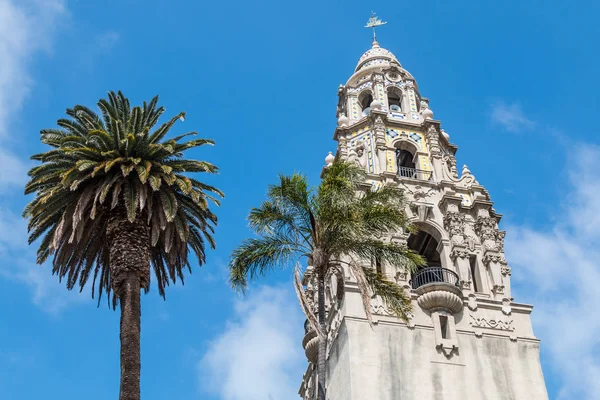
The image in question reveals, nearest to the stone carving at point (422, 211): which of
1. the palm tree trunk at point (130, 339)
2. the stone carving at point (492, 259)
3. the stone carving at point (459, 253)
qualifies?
the stone carving at point (459, 253)

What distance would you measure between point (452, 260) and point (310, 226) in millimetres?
12437

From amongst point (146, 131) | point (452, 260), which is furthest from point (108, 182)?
point (452, 260)

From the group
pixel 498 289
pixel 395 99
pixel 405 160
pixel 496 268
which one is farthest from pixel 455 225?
pixel 395 99

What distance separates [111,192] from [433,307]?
15.1m

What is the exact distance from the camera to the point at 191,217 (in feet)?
98.0

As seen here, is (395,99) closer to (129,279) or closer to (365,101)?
(365,101)

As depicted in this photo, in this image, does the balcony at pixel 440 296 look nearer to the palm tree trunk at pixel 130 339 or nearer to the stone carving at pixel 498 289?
the stone carving at pixel 498 289

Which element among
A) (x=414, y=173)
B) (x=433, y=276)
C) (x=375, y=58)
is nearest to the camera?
(x=433, y=276)

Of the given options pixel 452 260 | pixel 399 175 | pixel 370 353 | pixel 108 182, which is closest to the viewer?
pixel 108 182

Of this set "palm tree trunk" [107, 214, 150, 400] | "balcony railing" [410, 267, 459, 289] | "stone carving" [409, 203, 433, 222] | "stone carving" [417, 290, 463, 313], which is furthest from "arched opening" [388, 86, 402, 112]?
"palm tree trunk" [107, 214, 150, 400]

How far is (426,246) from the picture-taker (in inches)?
1699

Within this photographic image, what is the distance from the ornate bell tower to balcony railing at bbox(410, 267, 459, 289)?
6 cm

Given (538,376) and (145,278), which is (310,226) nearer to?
(145,278)

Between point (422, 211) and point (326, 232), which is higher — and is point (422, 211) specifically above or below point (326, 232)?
above
